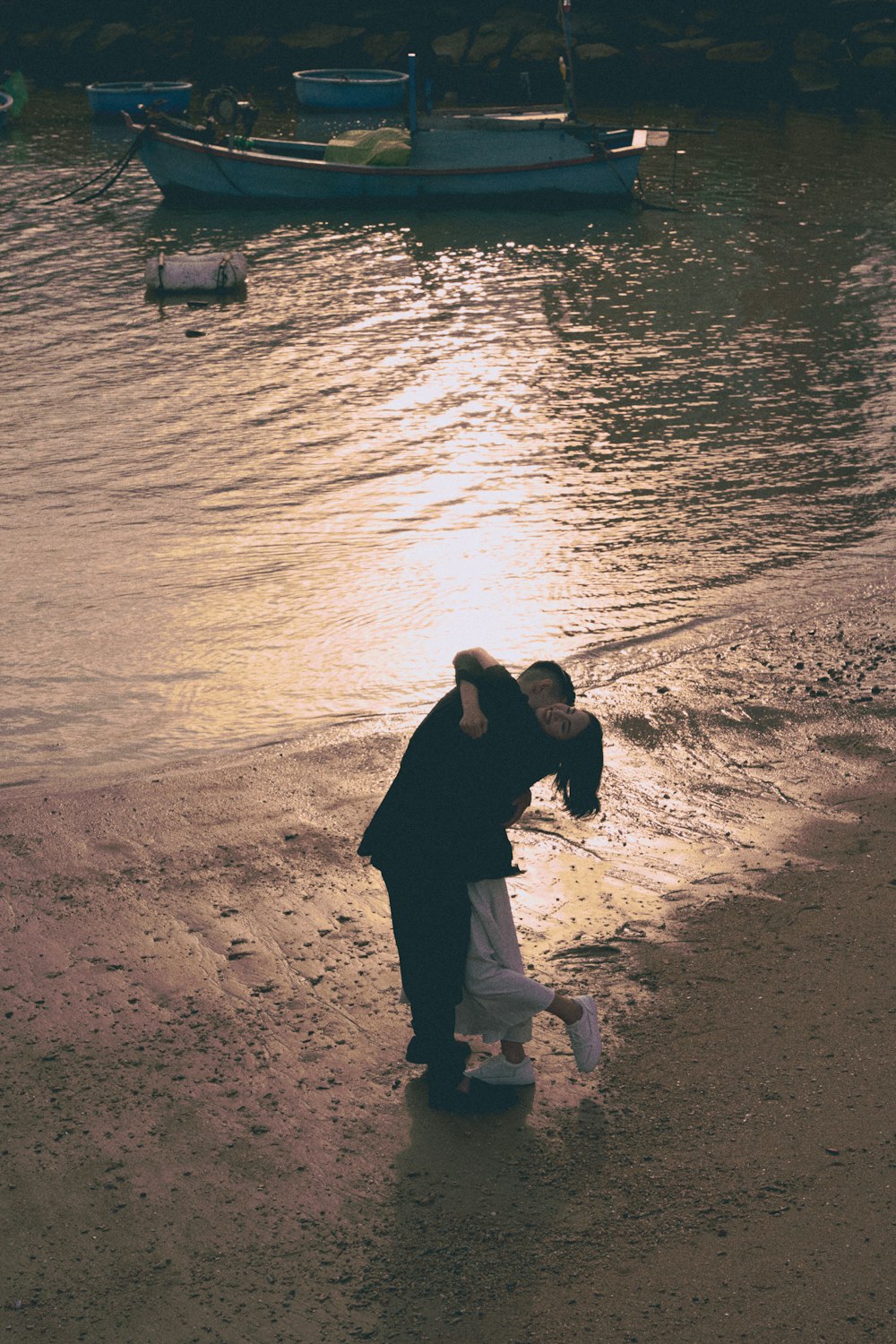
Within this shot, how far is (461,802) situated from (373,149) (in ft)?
72.9

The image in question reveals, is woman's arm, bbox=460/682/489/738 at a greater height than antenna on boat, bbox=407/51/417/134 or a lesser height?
lesser

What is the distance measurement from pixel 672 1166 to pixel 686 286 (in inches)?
645

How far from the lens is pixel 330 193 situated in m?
23.9

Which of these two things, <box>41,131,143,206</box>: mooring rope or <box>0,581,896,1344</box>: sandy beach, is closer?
<box>0,581,896,1344</box>: sandy beach

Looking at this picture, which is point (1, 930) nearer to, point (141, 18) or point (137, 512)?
point (137, 512)

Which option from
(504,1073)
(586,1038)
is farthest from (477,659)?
(504,1073)

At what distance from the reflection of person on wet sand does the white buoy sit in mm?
15569

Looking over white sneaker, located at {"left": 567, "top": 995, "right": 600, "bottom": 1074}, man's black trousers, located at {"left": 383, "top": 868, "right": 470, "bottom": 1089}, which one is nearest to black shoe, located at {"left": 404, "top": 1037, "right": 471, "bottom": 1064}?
man's black trousers, located at {"left": 383, "top": 868, "right": 470, "bottom": 1089}

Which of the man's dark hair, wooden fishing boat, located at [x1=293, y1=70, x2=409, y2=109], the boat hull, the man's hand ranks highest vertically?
wooden fishing boat, located at [x1=293, y1=70, x2=409, y2=109]

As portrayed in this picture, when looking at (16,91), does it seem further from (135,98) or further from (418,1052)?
(418,1052)

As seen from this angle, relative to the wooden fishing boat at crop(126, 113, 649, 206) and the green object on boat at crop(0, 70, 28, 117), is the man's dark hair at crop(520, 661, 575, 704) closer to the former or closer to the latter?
the wooden fishing boat at crop(126, 113, 649, 206)

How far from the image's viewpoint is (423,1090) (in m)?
4.33

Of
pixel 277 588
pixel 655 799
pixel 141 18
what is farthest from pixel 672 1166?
pixel 141 18

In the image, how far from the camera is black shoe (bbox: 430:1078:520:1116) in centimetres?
421
